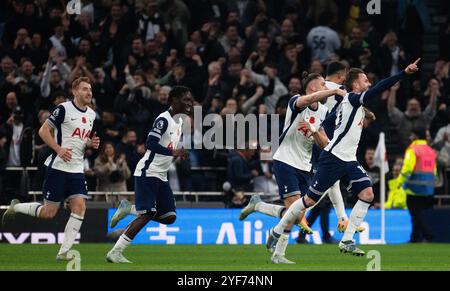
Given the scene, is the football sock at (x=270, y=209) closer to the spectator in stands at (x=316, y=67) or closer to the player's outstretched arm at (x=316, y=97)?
the player's outstretched arm at (x=316, y=97)

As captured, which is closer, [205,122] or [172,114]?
[172,114]

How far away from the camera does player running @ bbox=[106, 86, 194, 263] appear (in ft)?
53.7

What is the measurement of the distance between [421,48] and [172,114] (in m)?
13.9

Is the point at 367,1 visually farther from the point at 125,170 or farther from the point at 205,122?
the point at 125,170

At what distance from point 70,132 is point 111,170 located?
24.4ft

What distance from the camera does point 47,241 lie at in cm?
2328

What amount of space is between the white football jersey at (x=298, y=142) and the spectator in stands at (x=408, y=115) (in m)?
8.14

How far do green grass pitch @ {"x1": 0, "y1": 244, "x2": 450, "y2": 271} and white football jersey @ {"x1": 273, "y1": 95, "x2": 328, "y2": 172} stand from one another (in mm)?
1470

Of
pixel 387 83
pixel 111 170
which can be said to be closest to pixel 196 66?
pixel 111 170

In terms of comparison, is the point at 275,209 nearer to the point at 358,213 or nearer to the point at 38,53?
the point at 358,213

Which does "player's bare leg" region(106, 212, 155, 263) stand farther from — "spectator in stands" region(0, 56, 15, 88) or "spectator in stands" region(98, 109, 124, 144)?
"spectator in stands" region(0, 56, 15, 88)

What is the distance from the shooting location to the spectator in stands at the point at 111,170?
946 inches

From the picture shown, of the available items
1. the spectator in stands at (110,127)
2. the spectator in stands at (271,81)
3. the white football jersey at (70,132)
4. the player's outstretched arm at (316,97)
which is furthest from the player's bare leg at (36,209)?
the spectator in stands at (271,81)
